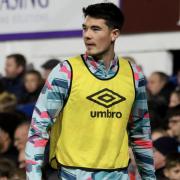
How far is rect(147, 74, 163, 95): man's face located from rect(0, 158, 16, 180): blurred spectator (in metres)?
2.73

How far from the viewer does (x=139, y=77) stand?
509 cm

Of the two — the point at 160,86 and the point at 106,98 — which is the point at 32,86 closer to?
the point at 160,86

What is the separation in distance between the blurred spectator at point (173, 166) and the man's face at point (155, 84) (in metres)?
2.58

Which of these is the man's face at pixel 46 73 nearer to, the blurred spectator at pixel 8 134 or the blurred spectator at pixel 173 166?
the blurred spectator at pixel 8 134

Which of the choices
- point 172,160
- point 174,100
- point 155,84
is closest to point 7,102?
point 155,84

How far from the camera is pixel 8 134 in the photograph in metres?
9.52

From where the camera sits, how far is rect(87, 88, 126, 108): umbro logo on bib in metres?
4.89

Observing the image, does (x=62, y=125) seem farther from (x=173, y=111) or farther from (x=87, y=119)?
(x=173, y=111)

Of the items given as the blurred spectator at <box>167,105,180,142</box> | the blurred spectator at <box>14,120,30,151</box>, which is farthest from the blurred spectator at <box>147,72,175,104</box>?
the blurred spectator at <box>14,120,30,151</box>

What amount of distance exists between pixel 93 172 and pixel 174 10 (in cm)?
765

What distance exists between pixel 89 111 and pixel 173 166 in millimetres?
3041

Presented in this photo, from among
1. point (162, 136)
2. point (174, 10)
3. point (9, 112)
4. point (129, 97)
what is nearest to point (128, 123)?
point (129, 97)

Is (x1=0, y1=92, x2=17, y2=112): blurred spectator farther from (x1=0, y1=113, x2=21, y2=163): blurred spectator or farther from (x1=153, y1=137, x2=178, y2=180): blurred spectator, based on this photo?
(x1=153, y1=137, x2=178, y2=180): blurred spectator

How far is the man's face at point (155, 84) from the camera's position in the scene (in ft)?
33.8
